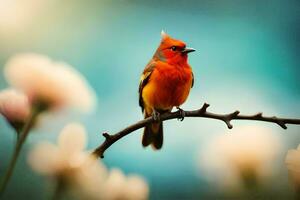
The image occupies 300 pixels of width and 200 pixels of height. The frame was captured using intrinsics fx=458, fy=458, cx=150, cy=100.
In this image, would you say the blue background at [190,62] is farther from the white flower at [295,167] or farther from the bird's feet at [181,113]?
the white flower at [295,167]

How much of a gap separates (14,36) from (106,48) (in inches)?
12.6

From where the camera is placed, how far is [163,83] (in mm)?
1591

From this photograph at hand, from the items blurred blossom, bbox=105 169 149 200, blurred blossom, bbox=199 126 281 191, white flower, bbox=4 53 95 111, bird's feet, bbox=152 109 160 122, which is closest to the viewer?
white flower, bbox=4 53 95 111

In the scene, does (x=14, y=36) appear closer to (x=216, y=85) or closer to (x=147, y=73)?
(x=147, y=73)

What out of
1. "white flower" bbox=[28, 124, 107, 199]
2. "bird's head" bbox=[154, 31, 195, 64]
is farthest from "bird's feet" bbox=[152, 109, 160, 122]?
"white flower" bbox=[28, 124, 107, 199]

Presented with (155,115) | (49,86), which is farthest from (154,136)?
(49,86)

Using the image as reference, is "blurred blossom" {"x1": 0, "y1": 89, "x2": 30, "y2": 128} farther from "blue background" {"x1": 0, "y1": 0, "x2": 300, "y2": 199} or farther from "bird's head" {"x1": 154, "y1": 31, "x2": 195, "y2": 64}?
"bird's head" {"x1": 154, "y1": 31, "x2": 195, "y2": 64}

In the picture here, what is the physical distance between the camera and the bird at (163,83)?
1596 millimetres

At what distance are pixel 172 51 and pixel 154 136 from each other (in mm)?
311

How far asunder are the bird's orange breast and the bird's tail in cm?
7

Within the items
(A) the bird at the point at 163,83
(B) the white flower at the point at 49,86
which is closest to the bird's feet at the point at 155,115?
(A) the bird at the point at 163,83

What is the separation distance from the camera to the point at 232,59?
5.76 ft

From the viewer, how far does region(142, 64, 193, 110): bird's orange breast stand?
159cm

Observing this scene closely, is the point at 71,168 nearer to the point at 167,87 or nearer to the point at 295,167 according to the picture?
the point at 295,167
